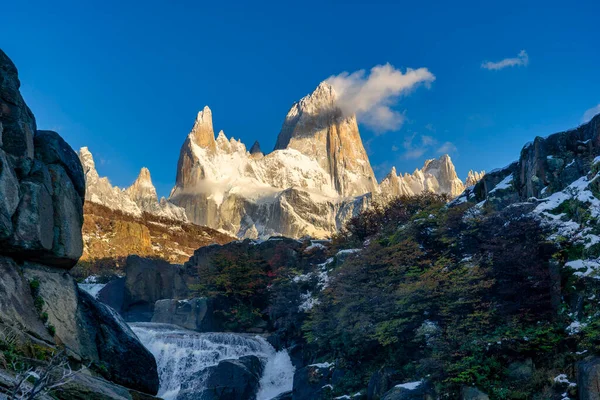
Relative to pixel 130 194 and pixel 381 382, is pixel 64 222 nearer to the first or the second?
pixel 381 382

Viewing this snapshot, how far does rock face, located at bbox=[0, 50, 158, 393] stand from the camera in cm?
1173

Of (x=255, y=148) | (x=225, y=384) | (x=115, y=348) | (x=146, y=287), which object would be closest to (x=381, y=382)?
(x=225, y=384)

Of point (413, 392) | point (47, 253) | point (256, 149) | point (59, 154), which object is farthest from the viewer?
point (256, 149)

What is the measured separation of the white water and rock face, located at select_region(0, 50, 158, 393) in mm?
11696

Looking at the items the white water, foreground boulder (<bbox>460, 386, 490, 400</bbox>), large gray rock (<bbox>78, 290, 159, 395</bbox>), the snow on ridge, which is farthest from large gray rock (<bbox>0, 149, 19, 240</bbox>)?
the white water

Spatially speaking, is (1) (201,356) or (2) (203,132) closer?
(1) (201,356)

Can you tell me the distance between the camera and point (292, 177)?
151375 millimetres

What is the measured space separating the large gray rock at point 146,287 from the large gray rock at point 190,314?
24.1 ft

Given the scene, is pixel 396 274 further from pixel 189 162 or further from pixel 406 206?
pixel 189 162

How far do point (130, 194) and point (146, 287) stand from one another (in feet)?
353

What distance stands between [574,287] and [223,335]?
19.2m

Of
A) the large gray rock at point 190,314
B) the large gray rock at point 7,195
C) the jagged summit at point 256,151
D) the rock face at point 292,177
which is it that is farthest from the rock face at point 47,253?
the jagged summit at point 256,151

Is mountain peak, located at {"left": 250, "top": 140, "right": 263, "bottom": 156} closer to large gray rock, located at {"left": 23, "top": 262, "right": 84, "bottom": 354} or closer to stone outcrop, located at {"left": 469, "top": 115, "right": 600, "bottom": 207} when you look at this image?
stone outcrop, located at {"left": 469, "top": 115, "right": 600, "bottom": 207}

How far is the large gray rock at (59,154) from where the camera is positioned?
46.8 ft
